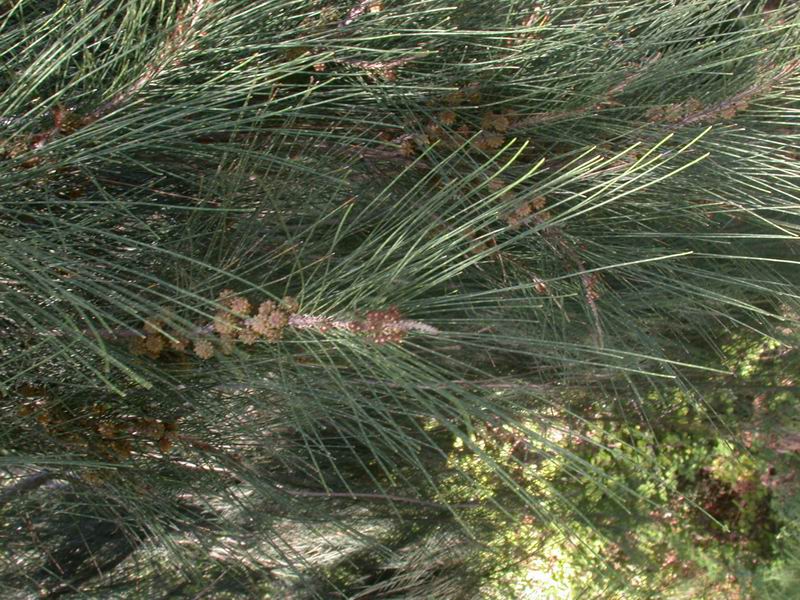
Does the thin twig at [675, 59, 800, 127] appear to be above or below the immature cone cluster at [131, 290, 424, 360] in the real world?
below

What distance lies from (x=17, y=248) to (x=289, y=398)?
249 millimetres

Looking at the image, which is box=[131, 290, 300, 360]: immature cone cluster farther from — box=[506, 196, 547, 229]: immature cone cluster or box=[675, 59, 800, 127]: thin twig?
box=[675, 59, 800, 127]: thin twig

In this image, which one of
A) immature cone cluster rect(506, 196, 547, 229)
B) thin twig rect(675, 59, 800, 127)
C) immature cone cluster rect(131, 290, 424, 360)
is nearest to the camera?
immature cone cluster rect(131, 290, 424, 360)

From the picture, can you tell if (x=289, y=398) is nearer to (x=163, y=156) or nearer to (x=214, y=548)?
(x=163, y=156)

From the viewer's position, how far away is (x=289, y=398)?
65 cm

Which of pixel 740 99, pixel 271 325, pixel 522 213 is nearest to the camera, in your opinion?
pixel 271 325

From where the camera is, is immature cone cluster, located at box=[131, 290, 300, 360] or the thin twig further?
the thin twig

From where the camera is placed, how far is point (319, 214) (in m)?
0.86

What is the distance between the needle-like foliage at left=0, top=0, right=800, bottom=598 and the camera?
22.9 inches

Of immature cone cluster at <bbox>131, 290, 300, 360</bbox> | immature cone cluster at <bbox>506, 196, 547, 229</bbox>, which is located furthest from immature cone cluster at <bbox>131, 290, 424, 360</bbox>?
immature cone cluster at <bbox>506, 196, 547, 229</bbox>

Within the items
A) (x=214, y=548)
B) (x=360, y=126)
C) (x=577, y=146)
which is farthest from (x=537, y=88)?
(x=214, y=548)

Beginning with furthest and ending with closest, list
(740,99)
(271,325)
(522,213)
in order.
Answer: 1. (740,99)
2. (522,213)
3. (271,325)

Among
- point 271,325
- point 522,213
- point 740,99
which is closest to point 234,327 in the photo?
point 271,325

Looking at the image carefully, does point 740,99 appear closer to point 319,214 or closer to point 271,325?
point 319,214
